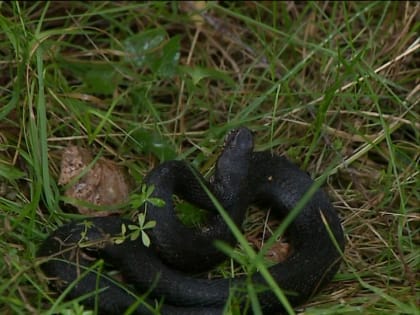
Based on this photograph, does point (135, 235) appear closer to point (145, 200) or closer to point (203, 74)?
point (145, 200)

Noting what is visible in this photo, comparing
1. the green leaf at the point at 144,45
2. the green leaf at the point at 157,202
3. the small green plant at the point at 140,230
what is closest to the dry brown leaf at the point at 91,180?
the small green plant at the point at 140,230

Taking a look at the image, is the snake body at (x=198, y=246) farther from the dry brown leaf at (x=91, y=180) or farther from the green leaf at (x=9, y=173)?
the green leaf at (x=9, y=173)

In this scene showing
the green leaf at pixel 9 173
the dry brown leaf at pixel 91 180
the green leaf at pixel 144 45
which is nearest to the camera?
the green leaf at pixel 9 173

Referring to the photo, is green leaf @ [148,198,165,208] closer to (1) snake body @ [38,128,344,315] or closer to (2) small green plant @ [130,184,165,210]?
(2) small green plant @ [130,184,165,210]

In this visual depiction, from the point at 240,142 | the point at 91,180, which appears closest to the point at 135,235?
the point at 91,180

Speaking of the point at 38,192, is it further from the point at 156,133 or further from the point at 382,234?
the point at 382,234

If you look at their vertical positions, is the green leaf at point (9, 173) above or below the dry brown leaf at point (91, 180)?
above
